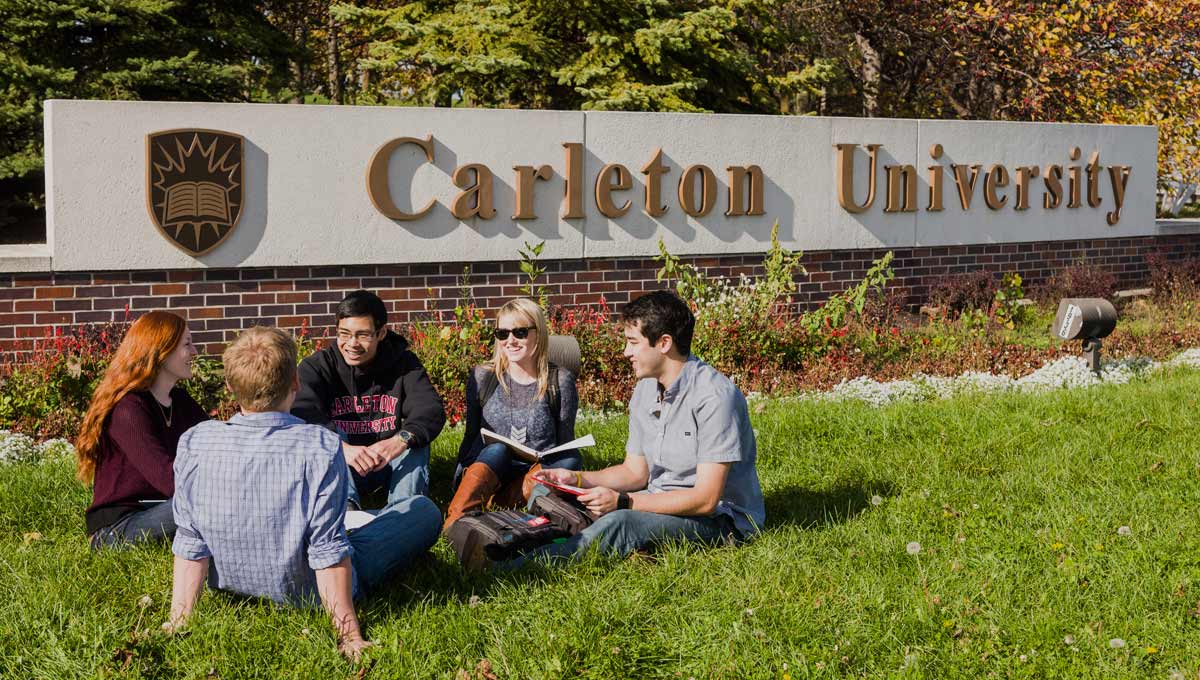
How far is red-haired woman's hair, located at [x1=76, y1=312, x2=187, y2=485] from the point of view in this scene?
426 centimetres

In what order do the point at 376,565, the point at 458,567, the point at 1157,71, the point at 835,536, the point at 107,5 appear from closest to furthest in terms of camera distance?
the point at 376,565 → the point at 458,567 → the point at 835,536 → the point at 107,5 → the point at 1157,71

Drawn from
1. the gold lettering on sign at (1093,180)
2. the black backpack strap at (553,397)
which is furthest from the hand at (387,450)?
the gold lettering on sign at (1093,180)

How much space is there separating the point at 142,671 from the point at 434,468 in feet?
8.68

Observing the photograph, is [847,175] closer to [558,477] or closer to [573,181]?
[573,181]

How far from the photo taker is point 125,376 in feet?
14.2

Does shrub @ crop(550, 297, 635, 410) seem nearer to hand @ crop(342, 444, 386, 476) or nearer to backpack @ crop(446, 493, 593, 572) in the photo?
hand @ crop(342, 444, 386, 476)

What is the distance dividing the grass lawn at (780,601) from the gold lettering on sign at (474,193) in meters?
4.02

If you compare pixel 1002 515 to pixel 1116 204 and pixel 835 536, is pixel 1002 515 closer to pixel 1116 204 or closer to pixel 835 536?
pixel 835 536

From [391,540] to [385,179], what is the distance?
509 cm

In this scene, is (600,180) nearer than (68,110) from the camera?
No

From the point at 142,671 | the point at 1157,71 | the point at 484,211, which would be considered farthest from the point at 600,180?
the point at 1157,71

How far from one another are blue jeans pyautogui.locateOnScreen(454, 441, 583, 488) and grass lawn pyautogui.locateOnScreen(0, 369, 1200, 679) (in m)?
0.64

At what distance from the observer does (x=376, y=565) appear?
4.01 metres

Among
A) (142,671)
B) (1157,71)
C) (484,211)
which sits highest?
(1157,71)
